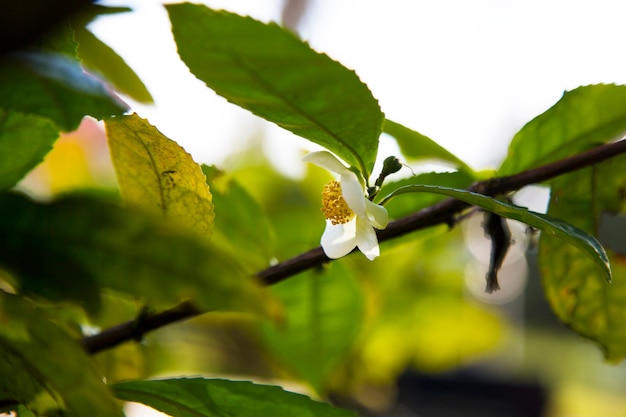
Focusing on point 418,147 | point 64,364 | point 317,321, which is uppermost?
point 418,147

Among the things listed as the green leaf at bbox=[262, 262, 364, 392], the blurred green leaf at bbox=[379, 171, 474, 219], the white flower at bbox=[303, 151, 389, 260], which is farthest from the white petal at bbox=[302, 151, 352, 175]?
the green leaf at bbox=[262, 262, 364, 392]

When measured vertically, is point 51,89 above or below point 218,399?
above

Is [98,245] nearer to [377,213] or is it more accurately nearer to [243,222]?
[377,213]

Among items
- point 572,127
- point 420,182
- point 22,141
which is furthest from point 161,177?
point 572,127

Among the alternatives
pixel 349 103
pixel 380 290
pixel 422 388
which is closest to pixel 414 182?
pixel 349 103

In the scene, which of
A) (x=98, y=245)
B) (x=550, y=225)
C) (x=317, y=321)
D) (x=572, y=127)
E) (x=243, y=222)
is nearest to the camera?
(x=98, y=245)

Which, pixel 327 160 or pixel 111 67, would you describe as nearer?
pixel 327 160

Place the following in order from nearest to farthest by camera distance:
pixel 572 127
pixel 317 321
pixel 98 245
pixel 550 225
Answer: pixel 98 245, pixel 550 225, pixel 572 127, pixel 317 321

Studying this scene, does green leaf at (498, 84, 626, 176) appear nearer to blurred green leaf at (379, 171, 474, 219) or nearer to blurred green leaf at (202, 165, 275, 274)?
blurred green leaf at (379, 171, 474, 219)
